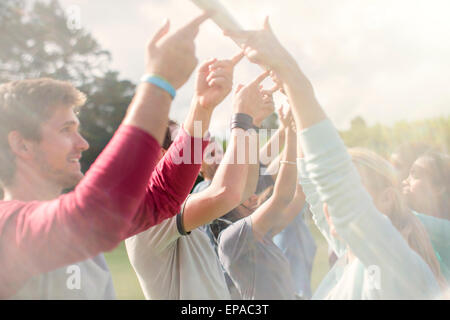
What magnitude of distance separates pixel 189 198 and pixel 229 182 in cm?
14

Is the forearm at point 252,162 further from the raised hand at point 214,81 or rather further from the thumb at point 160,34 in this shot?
the thumb at point 160,34

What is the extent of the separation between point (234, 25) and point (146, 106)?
35 cm

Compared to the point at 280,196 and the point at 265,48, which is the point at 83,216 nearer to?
the point at 265,48

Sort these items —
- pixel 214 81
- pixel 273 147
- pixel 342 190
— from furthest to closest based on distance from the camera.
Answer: pixel 273 147 < pixel 214 81 < pixel 342 190

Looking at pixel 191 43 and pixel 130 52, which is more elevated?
pixel 130 52

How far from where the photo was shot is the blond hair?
0.83 meters

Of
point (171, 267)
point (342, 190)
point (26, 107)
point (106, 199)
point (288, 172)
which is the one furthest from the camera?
point (288, 172)

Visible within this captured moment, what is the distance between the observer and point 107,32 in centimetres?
102

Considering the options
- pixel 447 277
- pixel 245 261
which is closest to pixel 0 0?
pixel 245 261

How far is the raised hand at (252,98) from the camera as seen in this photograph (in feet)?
3.47

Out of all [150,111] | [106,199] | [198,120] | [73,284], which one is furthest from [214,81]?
[73,284]

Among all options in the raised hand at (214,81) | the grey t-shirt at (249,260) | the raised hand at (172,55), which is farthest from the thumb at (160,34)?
the grey t-shirt at (249,260)

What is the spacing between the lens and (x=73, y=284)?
0.81 metres

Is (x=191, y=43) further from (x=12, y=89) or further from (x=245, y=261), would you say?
(x=245, y=261)
